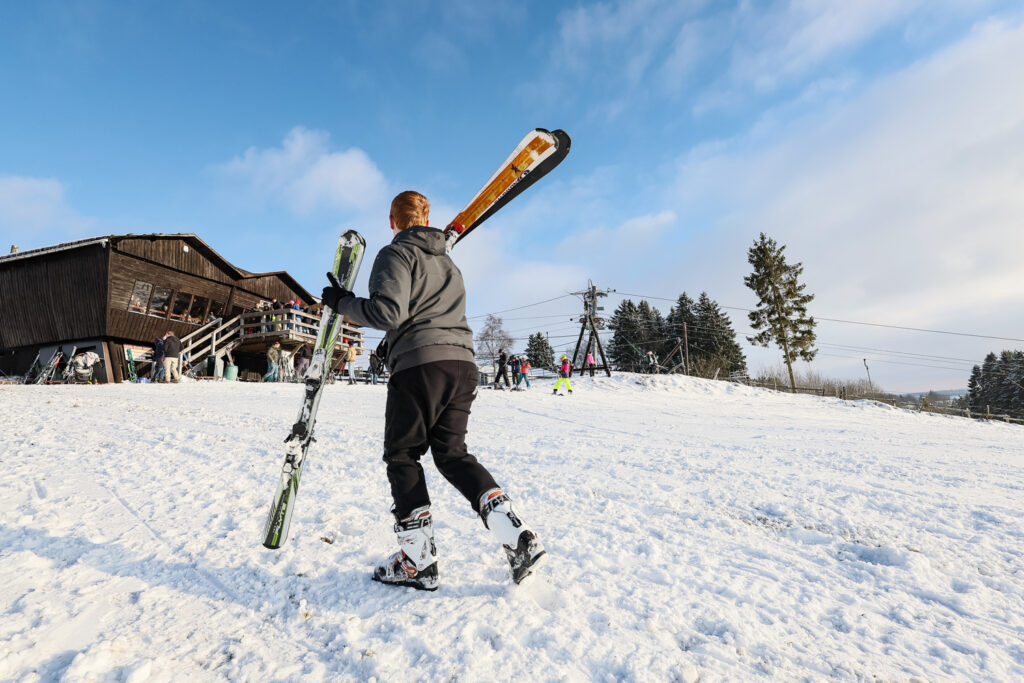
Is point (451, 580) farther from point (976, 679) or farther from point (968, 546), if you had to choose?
point (968, 546)

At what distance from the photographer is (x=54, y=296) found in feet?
69.3

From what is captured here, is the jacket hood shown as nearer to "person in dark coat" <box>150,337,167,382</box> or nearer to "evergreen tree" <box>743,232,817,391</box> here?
"person in dark coat" <box>150,337,167,382</box>

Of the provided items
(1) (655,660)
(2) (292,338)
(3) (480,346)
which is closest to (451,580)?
(1) (655,660)

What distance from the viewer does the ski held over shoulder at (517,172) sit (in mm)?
3312

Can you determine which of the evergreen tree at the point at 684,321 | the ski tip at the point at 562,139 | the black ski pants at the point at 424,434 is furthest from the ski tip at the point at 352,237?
the evergreen tree at the point at 684,321

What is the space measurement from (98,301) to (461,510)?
24456 mm

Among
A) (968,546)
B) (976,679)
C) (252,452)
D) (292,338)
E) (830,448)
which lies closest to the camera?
(976,679)

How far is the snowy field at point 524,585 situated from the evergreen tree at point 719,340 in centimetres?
4909

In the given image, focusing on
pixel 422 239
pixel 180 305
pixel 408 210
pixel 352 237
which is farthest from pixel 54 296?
pixel 422 239

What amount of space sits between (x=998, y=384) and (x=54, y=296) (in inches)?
3392

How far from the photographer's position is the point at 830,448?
6.98 meters

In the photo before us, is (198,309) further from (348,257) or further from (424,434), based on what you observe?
(424,434)

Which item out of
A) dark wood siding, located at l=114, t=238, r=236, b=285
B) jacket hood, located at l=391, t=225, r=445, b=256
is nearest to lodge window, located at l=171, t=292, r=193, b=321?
dark wood siding, located at l=114, t=238, r=236, b=285

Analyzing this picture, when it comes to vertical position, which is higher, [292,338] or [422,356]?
[292,338]
